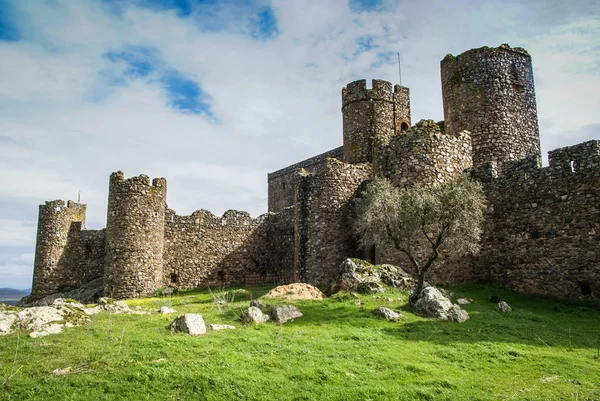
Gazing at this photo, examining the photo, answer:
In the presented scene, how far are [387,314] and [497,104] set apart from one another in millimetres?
15143

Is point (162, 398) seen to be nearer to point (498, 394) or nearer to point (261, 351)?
point (261, 351)

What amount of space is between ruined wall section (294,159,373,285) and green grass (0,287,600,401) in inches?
383

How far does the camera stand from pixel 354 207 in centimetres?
2527

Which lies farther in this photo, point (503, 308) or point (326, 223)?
point (326, 223)

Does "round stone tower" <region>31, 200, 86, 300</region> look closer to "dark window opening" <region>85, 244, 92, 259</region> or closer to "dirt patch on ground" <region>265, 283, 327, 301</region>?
"dark window opening" <region>85, 244, 92, 259</region>

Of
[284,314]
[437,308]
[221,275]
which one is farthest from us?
[221,275]

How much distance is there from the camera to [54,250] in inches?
1238

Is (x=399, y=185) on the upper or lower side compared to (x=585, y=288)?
upper

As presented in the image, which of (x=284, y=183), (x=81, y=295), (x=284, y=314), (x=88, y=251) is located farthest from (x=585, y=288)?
(x=284, y=183)

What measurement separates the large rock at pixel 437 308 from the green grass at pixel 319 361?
1.44ft

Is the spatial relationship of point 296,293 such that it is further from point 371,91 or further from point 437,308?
point 371,91

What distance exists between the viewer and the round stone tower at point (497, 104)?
24938mm

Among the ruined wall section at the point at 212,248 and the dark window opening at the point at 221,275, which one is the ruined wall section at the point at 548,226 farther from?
the dark window opening at the point at 221,275

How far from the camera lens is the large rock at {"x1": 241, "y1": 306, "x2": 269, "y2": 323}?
14059 millimetres
